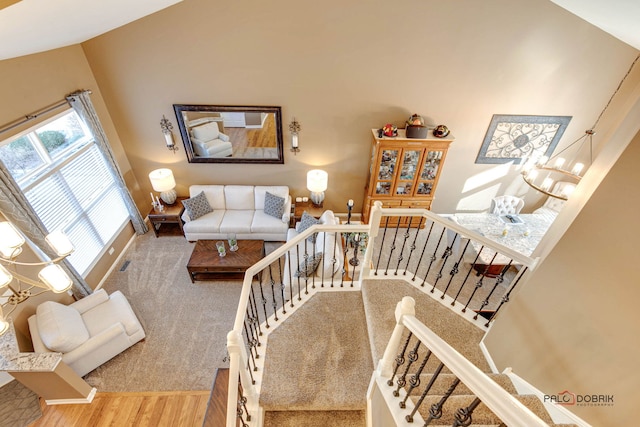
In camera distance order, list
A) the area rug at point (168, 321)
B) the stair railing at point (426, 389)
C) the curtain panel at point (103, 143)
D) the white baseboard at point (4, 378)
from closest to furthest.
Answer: the stair railing at point (426, 389), the white baseboard at point (4, 378), the area rug at point (168, 321), the curtain panel at point (103, 143)

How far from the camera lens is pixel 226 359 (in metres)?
3.47

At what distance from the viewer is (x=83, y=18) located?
9.29 ft

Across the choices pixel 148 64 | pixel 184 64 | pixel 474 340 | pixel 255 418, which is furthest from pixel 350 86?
pixel 255 418

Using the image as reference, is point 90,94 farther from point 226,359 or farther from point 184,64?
point 226,359

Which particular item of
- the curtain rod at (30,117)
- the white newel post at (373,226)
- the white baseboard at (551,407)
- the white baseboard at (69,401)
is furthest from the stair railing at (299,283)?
the curtain rod at (30,117)

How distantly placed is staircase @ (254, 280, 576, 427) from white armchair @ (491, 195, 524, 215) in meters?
3.49

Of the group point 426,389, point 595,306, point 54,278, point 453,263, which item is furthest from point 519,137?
point 54,278

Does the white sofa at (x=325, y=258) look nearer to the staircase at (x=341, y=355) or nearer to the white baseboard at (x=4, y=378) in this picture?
the staircase at (x=341, y=355)

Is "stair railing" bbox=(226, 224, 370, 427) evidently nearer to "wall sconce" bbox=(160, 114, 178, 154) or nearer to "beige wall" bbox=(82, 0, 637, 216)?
"beige wall" bbox=(82, 0, 637, 216)

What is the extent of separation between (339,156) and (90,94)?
409 cm

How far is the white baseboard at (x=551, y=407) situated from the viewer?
176 cm

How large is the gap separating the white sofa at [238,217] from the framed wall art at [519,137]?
3855 mm

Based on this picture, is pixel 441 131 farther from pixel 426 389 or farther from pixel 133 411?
pixel 133 411

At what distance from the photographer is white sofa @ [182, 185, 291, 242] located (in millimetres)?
5109
